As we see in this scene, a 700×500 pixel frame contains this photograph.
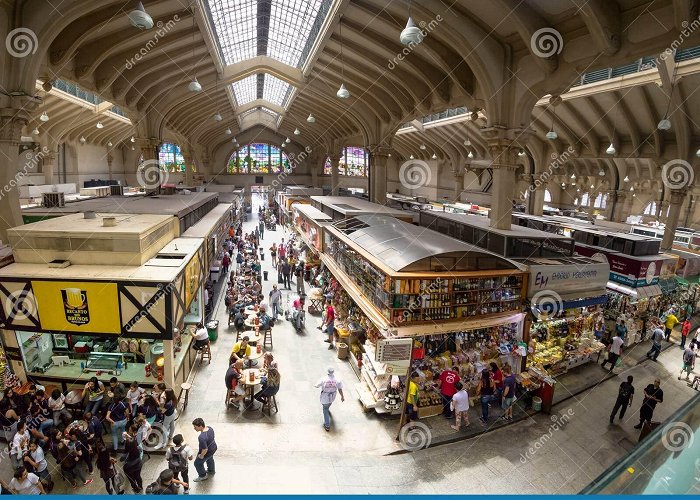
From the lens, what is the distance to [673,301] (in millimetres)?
15102

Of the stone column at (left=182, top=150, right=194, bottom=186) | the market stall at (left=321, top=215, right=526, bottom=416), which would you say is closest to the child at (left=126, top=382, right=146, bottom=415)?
the market stall at (left=321, top=215, right=526, bottom=416)

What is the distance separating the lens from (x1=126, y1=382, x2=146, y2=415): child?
7277mm

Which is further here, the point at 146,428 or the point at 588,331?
the point at 588,331

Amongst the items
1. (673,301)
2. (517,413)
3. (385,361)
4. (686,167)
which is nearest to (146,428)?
(385,361)

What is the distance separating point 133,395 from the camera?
24.2 ft

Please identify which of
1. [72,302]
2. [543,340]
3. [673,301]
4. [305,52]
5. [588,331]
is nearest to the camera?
[72,302]

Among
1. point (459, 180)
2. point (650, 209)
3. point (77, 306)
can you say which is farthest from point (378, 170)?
point (650, 209)

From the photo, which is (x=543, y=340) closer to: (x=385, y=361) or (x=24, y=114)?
(x=385, y=361)

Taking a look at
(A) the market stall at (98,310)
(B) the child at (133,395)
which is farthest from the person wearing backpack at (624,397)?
(B) the child at (133,395)

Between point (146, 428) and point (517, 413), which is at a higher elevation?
point (146, 428)

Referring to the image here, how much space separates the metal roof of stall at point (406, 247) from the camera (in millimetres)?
8531

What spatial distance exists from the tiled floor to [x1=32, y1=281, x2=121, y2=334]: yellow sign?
2412 millimetres

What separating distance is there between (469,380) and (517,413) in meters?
1.24

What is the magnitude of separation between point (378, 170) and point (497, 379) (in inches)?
643
